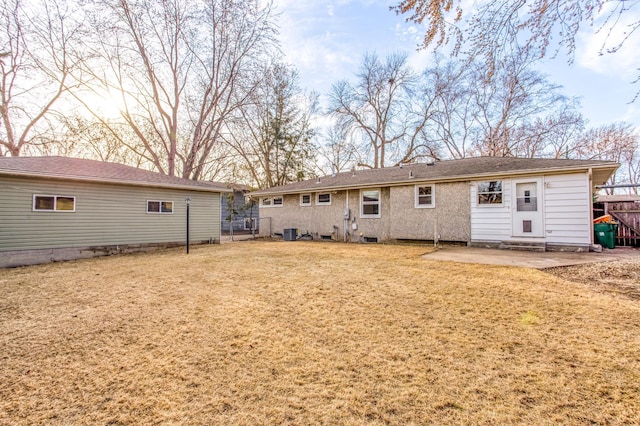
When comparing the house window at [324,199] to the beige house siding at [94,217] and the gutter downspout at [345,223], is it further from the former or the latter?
the beige house siding at [94,217]

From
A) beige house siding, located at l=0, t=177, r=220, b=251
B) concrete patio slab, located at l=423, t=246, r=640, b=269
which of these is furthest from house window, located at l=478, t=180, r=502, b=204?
beige house siding, located at l=0, t=177, r=220, b=251

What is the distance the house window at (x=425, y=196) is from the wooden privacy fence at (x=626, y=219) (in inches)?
251

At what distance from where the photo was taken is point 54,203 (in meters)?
8.51

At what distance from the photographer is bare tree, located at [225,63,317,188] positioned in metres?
20.5

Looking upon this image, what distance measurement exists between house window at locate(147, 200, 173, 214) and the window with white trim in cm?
226

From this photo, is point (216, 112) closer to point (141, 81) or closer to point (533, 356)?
→ point (141, 81)

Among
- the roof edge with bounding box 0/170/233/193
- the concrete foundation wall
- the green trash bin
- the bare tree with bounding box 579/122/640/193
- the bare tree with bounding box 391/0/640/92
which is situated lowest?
the concrete foundation wall

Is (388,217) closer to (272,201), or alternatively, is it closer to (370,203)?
(370,203)

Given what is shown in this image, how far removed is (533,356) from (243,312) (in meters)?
3.10

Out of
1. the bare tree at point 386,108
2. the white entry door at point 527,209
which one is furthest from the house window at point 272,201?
the white entry door at point 527,209

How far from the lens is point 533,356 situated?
2.36 metres

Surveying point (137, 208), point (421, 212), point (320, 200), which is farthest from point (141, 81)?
point (421, 212)

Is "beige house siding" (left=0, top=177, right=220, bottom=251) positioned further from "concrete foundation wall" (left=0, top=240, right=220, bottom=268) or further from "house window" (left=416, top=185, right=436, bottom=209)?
"house window" (left=416, top=185, right=436, bottom=209)

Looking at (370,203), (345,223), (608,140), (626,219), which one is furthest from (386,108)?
(626,219)
